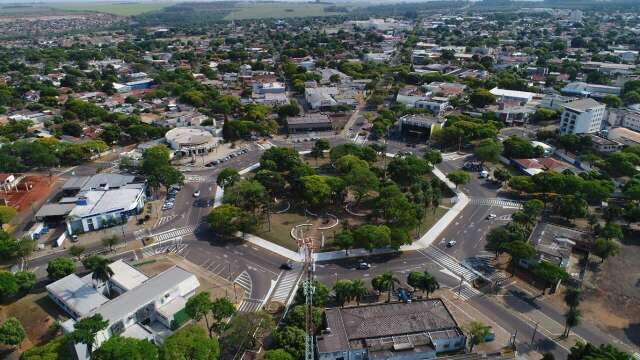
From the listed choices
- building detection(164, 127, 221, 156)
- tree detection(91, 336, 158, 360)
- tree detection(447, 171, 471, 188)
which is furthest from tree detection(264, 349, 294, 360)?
building detection(164, 127, 221, 156)

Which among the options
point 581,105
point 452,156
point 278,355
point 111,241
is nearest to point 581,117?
point 581,105

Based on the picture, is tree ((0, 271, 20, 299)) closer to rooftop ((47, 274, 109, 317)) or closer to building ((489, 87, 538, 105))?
rooftop ((47, 274, 109, 317))

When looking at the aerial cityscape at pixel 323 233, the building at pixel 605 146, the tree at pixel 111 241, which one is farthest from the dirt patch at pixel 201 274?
the building at pixel 605 146

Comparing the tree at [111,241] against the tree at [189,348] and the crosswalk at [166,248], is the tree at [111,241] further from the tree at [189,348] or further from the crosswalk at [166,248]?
the tree at [189,348]

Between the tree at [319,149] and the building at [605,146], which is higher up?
the building at [605,146]

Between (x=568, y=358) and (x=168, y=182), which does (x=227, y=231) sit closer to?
(x=168, y=182)

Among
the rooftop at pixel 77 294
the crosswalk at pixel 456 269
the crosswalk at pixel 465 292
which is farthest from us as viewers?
the crosswalk at pixel 456 269
